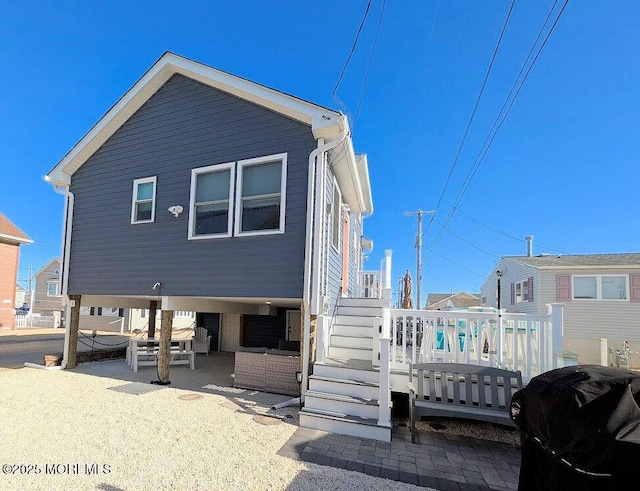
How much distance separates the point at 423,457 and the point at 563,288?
1469cm

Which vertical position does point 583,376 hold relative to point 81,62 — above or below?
below

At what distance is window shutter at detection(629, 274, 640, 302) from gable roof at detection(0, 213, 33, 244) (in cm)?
3018

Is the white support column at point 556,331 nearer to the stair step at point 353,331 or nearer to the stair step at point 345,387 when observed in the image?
the stair step at point 345,387

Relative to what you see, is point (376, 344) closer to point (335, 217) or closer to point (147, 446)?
point (335, 217)

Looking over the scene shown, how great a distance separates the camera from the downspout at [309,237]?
5.73 m

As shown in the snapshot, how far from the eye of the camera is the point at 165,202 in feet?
23.8

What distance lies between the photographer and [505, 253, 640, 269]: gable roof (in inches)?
562

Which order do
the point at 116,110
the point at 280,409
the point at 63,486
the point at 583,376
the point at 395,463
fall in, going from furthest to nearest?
the point at 116,110
the point at 280,409
the point at 395,463
the point at 63,486
the point at 583,376

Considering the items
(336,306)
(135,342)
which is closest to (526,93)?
(336,306)

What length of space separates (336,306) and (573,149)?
10.1 m

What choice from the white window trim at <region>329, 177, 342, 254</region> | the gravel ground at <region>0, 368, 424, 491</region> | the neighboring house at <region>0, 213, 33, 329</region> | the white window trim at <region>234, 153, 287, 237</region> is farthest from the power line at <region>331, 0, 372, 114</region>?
the neighboring house at <region>0, 213, 33, 329</region>

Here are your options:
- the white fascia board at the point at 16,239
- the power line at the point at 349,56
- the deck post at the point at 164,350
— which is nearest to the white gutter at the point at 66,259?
the deck post at the point at 164,350

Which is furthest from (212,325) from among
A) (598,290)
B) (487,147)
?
A: (598,290)

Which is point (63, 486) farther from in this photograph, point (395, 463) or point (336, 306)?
point (336, 306)
